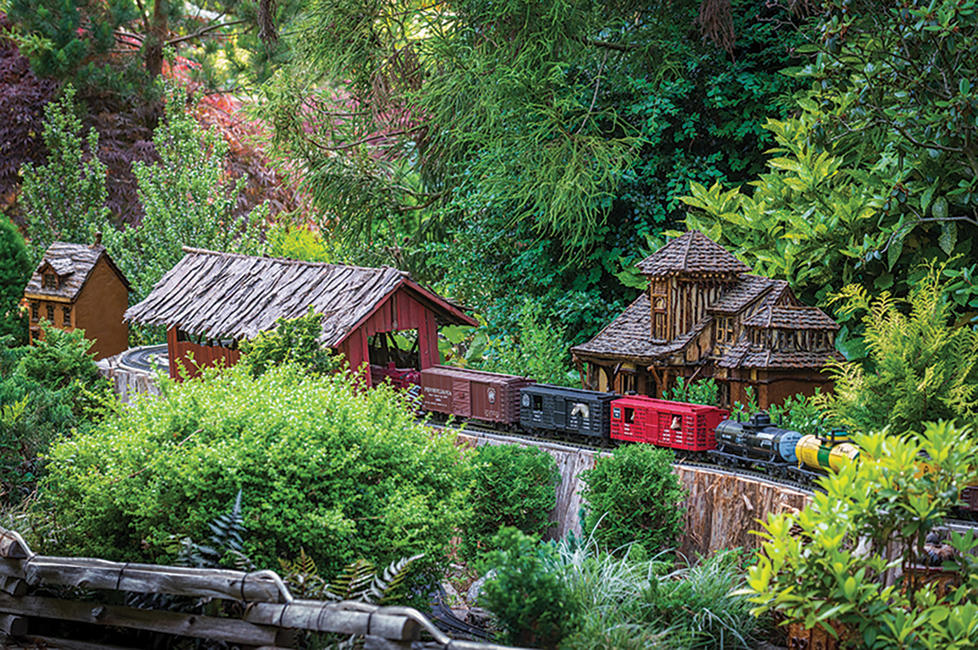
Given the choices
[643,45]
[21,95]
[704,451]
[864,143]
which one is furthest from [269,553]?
[21,95]

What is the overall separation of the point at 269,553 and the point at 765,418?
6.29 metres

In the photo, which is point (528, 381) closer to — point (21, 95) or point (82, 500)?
point (82, 500)

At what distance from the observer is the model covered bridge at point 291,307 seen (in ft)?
45.8

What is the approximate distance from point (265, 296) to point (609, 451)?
593 cm

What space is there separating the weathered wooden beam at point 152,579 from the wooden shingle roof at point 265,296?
15.0 ft

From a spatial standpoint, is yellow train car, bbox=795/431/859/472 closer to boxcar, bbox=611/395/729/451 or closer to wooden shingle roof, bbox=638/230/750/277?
boxcar, bbox=611/395/729/451

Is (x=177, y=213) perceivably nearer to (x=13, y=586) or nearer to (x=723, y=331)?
(x=13, y=586)

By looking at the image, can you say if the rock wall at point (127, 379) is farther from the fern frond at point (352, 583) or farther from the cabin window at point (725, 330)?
the cabin window at point (725, 330)

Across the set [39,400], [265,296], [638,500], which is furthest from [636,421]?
[39,400]

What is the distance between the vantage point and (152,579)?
28.7 feet

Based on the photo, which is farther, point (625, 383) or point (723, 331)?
point (625, 383)

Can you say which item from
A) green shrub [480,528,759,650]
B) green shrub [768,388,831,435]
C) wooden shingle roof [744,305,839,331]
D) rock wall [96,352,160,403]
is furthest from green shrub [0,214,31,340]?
green shrub [768,388,831,435]

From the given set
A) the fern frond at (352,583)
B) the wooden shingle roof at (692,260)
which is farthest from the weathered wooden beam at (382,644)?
the wooden shingle roof at (692,260)

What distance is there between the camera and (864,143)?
14.9 meters
